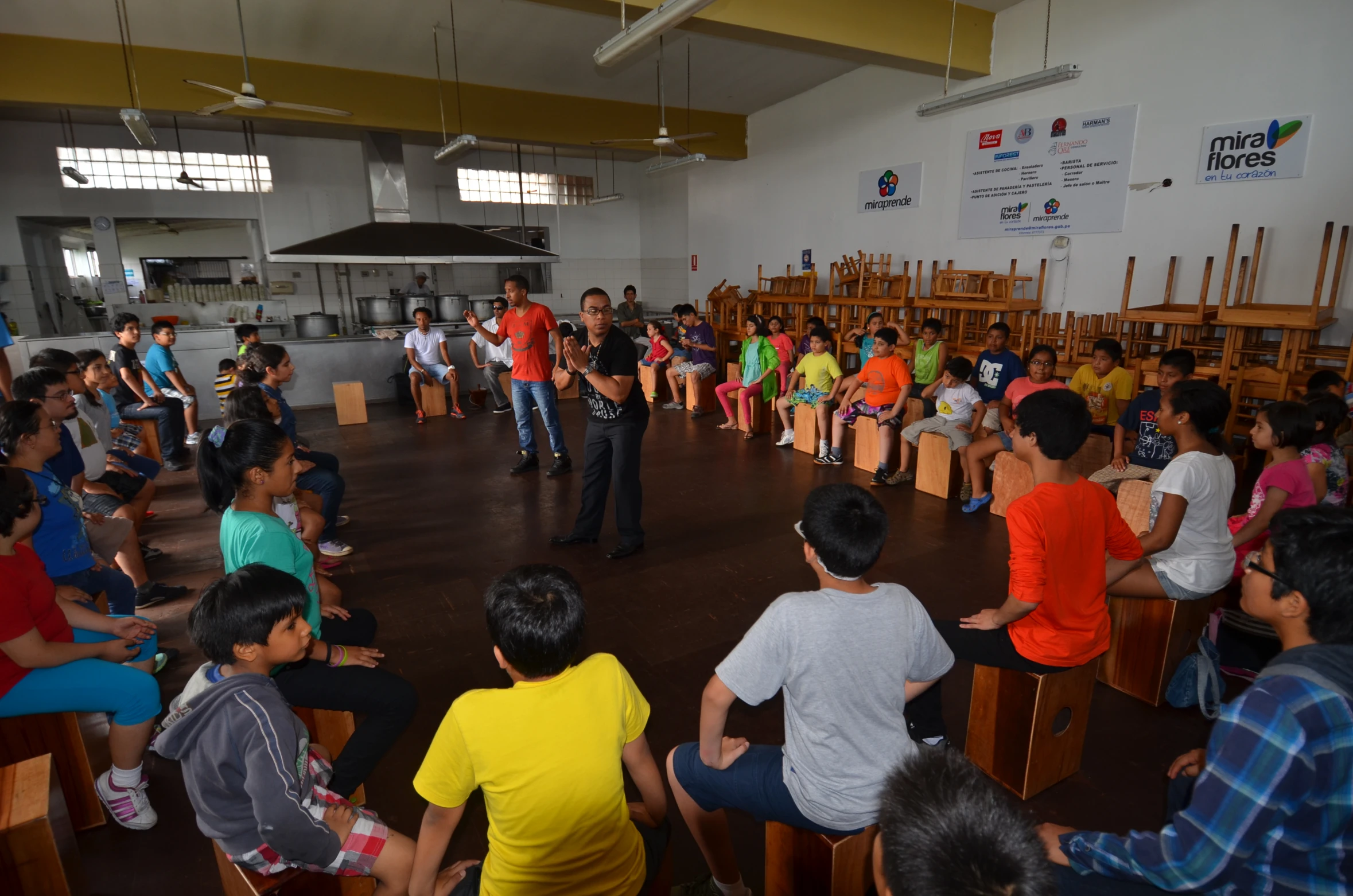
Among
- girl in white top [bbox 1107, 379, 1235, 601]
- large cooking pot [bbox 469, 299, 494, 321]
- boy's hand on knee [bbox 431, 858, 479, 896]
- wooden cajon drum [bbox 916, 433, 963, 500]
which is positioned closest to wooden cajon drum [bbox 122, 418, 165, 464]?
large cooking pot [bbox 469, 299, 494, 321]

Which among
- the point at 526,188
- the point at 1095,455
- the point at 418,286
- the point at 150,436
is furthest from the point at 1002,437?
the point at 526,188

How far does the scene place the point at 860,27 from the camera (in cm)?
584

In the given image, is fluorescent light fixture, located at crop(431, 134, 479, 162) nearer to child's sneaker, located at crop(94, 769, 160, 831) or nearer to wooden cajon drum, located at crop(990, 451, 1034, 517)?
wooden cajon drum, located at crop(990, 451, 1034, 517)

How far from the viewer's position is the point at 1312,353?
15.5 ft

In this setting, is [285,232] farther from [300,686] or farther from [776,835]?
[776,835]

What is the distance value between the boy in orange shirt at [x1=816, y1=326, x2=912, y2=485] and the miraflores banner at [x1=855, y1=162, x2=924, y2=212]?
3122 mm

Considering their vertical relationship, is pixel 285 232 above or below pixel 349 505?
above

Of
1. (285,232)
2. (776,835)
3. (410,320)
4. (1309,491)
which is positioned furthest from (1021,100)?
(285,232)

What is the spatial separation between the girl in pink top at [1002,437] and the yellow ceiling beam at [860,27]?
10.4 ft

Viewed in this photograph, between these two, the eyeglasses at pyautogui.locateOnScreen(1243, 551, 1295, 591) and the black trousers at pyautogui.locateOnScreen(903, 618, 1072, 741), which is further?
the black trousers at pyautogui.locateOnScreen(903, 618, 1072, 741)

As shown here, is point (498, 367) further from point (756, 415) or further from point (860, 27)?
point (860, 27)

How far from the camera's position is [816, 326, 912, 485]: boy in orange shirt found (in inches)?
214

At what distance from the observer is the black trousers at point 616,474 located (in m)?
3.95

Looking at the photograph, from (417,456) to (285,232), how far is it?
6485 millimetres
